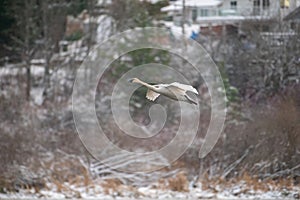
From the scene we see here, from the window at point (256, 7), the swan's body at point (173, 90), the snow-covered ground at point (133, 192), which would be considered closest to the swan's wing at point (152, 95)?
the swan's body at point (173, 90)

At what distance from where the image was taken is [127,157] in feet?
17.5

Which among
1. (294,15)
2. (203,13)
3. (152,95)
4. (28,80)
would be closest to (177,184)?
(294,15)

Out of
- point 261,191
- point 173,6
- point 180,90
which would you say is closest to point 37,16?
point 173,6

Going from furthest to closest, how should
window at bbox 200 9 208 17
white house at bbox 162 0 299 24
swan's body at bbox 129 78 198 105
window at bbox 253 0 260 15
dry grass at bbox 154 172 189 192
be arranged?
window at bbox 200 9 208 17 → dry grass at bbox 154 172 189 192 → window at bbox 253 0 260 15 → white house at bbox 162 0 299 24 → swan's body at bbox 129 78 198 105

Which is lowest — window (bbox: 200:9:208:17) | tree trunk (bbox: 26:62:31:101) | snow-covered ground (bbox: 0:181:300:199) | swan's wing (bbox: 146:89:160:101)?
snow-covered ground (bbox: 0:181:300:199)

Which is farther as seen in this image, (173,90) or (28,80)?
(28,80)

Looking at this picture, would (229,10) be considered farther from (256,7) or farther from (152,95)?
(152,95)

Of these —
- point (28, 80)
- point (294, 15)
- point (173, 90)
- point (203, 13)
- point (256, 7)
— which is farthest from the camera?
point (28, 80)

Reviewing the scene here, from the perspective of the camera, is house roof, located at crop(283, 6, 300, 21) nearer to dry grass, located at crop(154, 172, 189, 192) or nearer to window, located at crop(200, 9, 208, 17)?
dry grass, located at crop(154, 172, 189, 192)

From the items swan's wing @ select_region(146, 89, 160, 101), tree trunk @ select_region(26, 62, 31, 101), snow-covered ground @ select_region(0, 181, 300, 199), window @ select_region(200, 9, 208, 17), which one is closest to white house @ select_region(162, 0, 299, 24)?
window @ select_region(200, 9, 208, 17)

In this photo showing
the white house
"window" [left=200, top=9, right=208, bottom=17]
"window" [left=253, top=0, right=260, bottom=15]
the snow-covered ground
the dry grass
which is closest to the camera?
the white house

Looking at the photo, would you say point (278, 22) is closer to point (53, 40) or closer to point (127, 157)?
point (127, 157)

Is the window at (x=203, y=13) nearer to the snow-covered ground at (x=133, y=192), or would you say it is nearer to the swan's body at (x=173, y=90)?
the snow-covered ground at (x=133, y=192)

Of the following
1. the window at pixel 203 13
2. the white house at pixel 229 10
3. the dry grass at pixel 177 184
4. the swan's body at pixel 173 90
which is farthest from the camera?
the window at pixel 203 13
